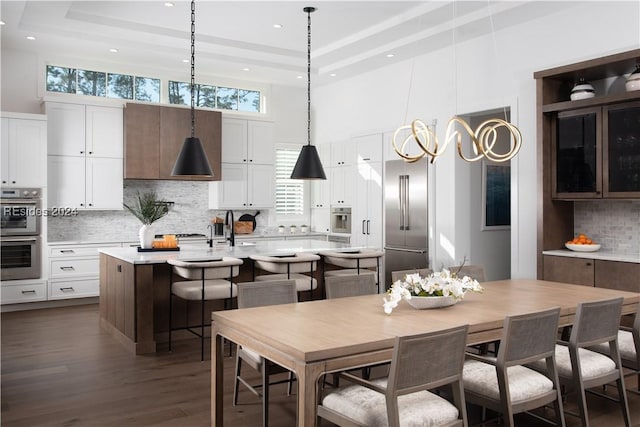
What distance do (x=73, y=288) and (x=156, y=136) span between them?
7.75 feet

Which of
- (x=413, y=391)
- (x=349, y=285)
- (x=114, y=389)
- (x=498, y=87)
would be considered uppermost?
(x=498, y=87)

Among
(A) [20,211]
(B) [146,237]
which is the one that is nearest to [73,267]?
(A) [20,211]

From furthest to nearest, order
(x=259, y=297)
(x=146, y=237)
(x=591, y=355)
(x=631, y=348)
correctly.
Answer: (x=146, y=237) → (x=259, y=297) → (x=631, y=348) → (x=591, y=355)

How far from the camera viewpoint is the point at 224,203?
8.86 m

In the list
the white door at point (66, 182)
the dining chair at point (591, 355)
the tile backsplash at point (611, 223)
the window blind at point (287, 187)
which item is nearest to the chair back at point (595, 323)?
the dining chair at point (591, 355)

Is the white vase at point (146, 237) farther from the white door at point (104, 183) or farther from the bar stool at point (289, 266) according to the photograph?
the white door at point (104, 183)

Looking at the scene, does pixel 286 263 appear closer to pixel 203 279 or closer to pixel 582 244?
pixel 203 279

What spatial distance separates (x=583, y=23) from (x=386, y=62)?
2918 millimetres

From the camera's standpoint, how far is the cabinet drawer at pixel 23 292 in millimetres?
7066

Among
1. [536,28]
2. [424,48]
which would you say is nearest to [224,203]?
[424,48]

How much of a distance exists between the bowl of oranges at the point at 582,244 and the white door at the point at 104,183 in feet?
19.1

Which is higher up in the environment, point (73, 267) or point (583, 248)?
point (583, 248)

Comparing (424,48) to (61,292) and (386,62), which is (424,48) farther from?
(61,292)

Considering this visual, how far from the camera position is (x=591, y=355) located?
11.4ft
